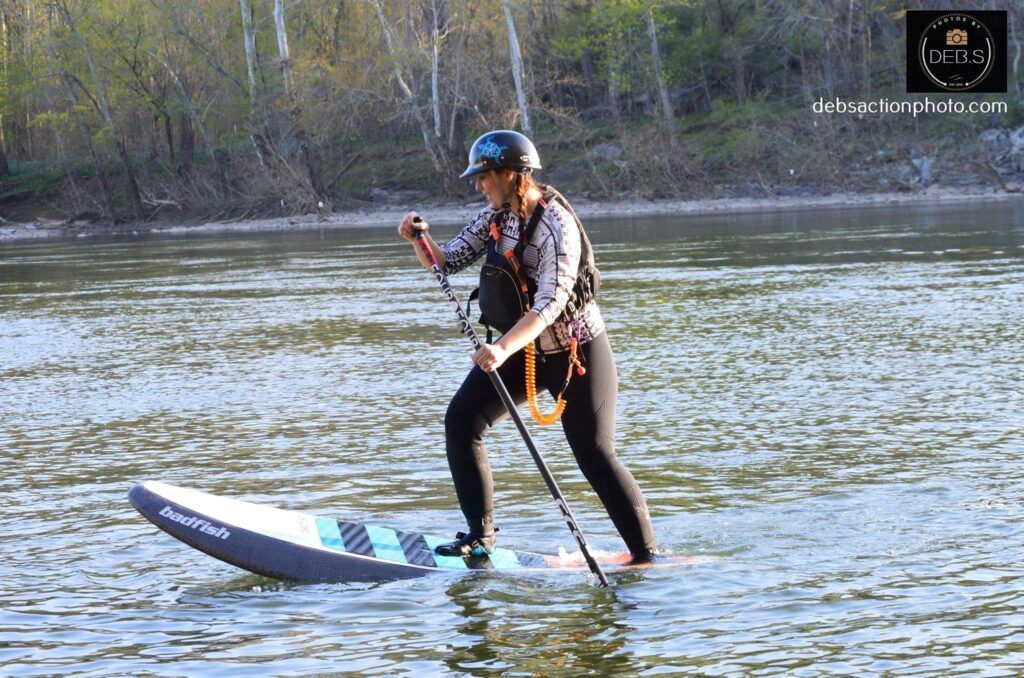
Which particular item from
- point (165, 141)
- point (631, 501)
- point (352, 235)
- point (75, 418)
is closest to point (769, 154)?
point (352, 235)

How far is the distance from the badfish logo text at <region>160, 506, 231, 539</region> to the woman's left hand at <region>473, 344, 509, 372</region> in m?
1.59

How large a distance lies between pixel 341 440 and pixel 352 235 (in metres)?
33.1

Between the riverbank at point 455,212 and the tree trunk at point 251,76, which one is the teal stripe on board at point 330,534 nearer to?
the riverbank at point 455,212

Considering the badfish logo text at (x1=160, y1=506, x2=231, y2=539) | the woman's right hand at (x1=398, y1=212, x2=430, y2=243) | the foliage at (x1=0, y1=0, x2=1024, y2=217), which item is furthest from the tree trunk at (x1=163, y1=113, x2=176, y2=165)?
the woman's right hand at (x1=398, y1=212, x2=430, y2=243)

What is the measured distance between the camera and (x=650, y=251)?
2670cm

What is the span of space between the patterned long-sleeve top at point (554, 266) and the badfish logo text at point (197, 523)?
172cm

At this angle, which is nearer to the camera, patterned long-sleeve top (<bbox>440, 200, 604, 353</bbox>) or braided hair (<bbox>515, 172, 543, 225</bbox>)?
patterned long-sleeve top (<bbox>440, 200, 604, 353</bbox>)

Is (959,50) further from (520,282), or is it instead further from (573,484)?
(520,282)

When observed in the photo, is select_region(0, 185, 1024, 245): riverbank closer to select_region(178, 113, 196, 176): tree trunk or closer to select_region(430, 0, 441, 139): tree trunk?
select_region(430, 0, 441, 139): tree trunk

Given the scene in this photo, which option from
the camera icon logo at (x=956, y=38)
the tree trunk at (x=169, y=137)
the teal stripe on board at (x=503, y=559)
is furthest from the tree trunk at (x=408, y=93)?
the teal stripe on board at (x=503, y=559)

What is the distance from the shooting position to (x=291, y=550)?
6266mm

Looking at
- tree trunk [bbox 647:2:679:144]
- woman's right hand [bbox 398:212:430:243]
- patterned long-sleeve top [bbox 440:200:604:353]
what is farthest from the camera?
tree trunk [bbox 647:2:679:144]

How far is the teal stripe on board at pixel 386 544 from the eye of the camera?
634 cm

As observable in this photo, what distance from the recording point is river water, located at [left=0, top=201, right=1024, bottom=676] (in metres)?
5.35
